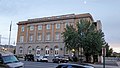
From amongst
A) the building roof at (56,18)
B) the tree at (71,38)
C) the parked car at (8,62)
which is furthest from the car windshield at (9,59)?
the building roof at (56,18)

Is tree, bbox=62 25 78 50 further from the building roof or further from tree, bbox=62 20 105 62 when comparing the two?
the building roof

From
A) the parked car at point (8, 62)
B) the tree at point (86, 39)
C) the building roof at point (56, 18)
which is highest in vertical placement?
the building roof at point (56, 18)

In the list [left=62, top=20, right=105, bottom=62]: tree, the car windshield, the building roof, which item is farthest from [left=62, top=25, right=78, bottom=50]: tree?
the car windshield

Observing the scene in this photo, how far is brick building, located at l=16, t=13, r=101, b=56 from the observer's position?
218 feet

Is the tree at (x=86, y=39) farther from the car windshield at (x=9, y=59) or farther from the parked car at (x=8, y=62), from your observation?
the parked car at (x=8, y=62)

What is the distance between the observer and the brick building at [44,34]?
218ft

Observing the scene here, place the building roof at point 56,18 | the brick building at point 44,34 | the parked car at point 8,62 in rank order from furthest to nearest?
the brick building at point 44,34
the building roof at point 56,18
the parked car at point 8,62

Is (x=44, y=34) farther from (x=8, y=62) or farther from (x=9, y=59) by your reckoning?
(x=8, y=62)

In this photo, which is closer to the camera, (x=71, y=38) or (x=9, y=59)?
(x=9, y=59)

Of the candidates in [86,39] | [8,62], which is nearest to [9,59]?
[8,62]

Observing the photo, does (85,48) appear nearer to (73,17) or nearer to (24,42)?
(73,17)

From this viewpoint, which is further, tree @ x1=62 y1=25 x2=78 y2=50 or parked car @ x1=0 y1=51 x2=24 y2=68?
tree @ x1=62 y1=25 x2=78 y2=50

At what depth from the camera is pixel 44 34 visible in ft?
235

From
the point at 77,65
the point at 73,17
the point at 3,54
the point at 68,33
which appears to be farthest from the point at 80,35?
the point at 77,65
